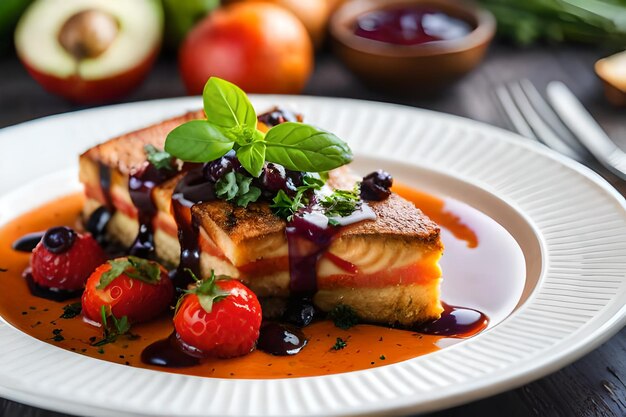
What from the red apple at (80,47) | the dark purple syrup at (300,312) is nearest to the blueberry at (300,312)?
the dark purple syrup at (300,312)

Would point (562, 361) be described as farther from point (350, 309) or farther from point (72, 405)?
point (72, 405)

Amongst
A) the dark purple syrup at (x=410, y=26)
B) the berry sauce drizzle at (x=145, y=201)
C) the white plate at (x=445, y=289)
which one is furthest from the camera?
the dark purple syrup at (x=410, y=26)

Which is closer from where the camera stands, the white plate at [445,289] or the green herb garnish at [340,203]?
the white plate at [445,289]

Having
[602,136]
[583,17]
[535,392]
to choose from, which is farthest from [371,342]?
[583,17]

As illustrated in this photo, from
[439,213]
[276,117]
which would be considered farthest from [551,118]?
[276,117]

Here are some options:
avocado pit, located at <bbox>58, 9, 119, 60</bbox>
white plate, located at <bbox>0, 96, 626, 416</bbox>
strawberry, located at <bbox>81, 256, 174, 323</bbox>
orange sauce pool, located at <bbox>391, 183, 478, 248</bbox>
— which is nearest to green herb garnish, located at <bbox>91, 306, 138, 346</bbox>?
strawberry, located at <bbox>81, 256, 174, 323</bbox>

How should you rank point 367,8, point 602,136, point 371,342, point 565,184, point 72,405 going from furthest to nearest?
point 367,8 → point 602,136 → point 565,184 → point 371,342 → point 72,405

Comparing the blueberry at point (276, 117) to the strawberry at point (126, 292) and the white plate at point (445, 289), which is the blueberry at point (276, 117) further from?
the strawberry at point (126, 292)
